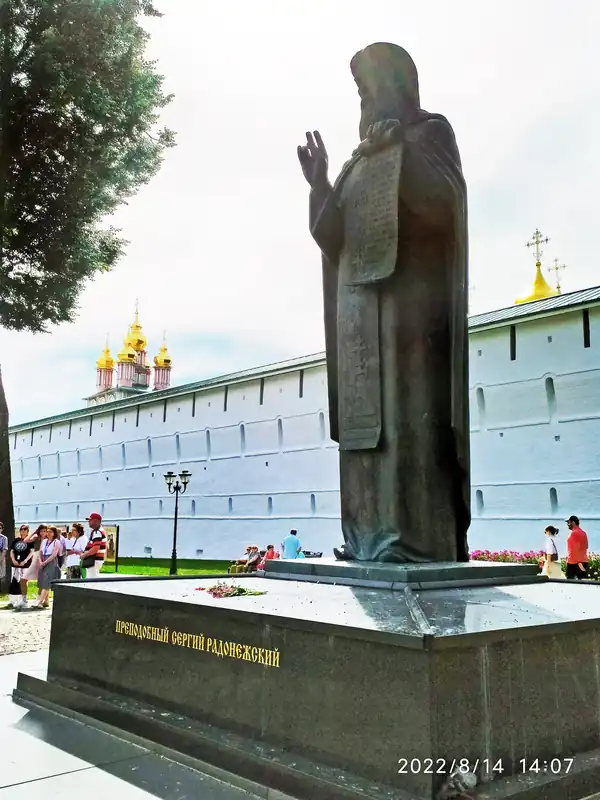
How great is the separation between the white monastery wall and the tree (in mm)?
10873

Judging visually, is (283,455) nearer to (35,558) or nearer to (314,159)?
(35,558)

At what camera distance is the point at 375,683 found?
239cm

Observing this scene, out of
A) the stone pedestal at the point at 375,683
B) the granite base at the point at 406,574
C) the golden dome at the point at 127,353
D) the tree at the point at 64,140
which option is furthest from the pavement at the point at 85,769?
the golden dome at the point at 127,353

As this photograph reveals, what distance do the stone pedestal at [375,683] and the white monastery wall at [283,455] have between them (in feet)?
52.2

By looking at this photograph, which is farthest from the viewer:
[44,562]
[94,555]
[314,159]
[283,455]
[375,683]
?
[283,455]

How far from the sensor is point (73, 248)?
1439 cm

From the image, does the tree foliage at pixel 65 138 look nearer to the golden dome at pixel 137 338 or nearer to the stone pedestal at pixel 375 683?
the stone pedestal at pixel 375 683

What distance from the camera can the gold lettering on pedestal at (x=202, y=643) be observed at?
2773mm

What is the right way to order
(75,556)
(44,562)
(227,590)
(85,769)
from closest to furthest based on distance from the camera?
1. (85,769)
2. (227,590)
3. (44,562)
4. (75,556)

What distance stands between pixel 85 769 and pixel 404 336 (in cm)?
258

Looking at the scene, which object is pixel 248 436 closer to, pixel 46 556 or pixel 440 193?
pixel 46 556
